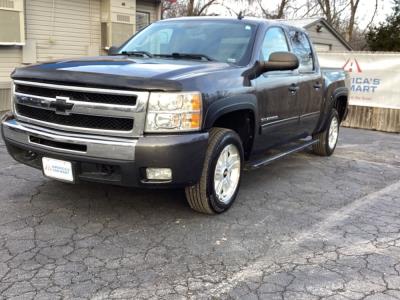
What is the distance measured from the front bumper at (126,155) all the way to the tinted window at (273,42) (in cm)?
166

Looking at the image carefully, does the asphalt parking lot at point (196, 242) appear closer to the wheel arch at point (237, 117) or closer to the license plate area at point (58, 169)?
the license plate area at point (58, 169)

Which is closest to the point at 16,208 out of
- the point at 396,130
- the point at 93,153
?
the point at 93,153

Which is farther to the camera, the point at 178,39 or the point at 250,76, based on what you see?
the point at 178,39

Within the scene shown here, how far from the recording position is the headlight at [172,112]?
363 cm

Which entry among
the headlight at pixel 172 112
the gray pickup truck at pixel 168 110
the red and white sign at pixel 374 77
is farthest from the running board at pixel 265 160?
the red and white sign at pixel 374 77

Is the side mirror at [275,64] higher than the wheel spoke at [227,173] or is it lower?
higher

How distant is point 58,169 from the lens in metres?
3.89

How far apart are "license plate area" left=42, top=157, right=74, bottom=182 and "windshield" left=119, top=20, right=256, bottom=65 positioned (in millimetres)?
1624

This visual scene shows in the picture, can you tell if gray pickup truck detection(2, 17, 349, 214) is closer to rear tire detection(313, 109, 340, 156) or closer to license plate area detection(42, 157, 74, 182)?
license plate area detection(42, 157, 74, 182)

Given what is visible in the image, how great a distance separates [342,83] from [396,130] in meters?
4.14

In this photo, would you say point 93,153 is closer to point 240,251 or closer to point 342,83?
point 240,251

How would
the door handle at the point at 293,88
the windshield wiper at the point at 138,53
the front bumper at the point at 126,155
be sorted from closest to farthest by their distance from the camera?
the front bumper at the point at 126,155, the windshield wiper at the point at 138,53, the door handle at the point at 293,88

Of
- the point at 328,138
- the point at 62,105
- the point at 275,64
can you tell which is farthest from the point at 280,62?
the point at 328,138

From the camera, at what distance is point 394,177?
251 inches
